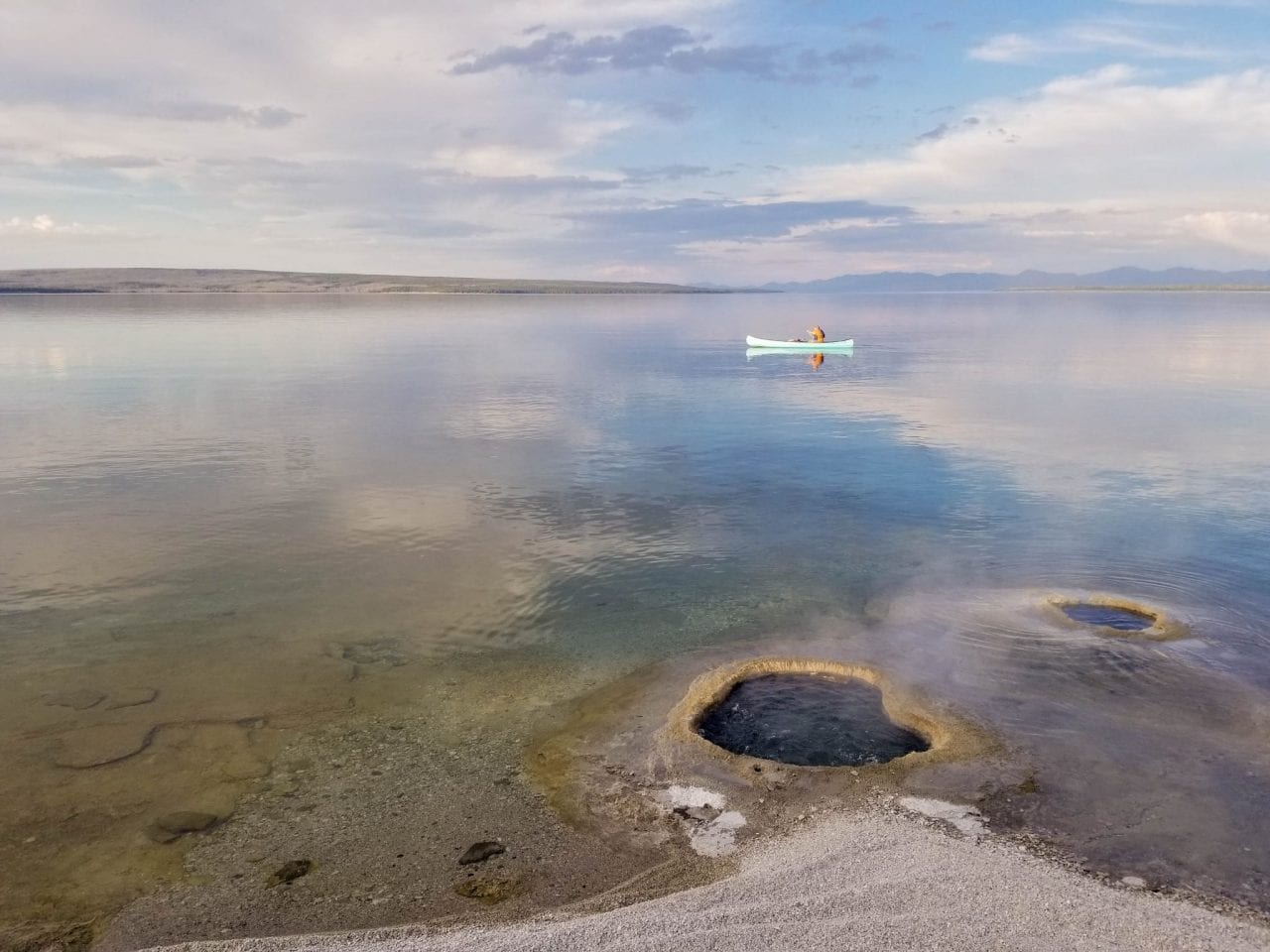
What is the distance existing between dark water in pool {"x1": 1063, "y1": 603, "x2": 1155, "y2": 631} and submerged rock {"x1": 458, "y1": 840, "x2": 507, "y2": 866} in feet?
52.0

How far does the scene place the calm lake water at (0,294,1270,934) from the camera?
1511cm

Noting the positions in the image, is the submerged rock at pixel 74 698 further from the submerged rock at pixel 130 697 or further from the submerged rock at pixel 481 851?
the submerged rock at pixel 481 851

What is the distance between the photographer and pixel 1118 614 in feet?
72.3

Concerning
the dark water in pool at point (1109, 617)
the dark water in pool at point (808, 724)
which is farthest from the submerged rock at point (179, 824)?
the dark water in pool at point (1109, 617)

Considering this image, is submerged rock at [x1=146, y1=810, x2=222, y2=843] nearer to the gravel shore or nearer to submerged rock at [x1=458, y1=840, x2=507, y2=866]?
the gravel shore

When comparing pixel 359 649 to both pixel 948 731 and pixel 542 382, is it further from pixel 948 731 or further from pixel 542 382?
pixel 542 382

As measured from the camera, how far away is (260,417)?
4981cm

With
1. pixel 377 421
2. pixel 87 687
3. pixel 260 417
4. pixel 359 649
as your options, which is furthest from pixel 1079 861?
pixel 260 417

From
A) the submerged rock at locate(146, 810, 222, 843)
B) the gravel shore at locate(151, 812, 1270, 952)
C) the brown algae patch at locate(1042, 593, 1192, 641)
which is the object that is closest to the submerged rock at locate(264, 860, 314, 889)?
the gravel shore at locate(151, 812, 1270, 952)

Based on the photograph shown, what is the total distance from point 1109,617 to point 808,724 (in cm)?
1012

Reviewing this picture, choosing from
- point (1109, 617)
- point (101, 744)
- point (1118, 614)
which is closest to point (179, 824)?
point (101, 744)

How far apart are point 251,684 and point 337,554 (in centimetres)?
869

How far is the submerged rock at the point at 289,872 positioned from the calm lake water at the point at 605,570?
1.98m

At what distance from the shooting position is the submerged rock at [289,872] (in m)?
12.3
